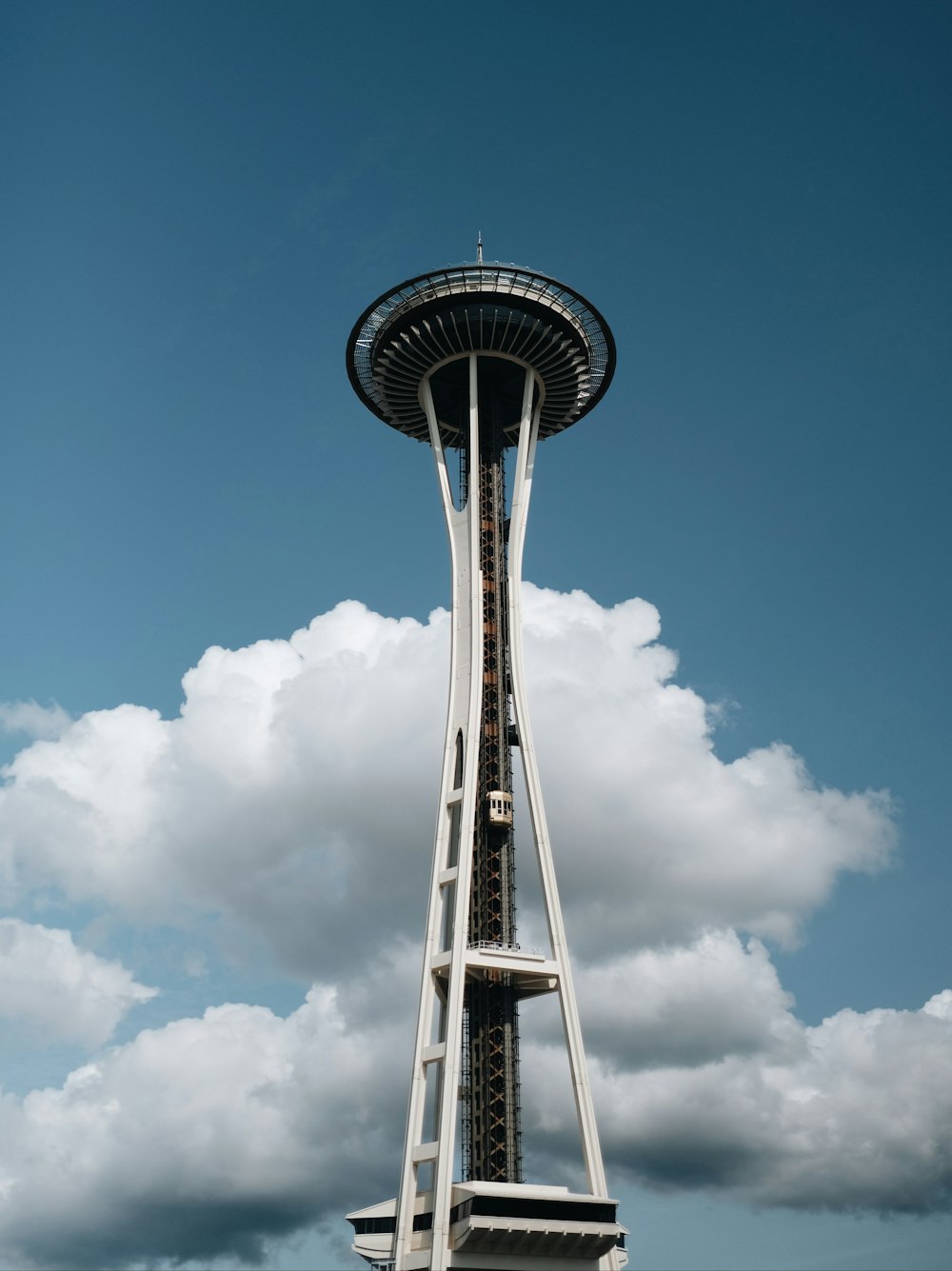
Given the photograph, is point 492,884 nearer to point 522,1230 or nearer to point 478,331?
point 522,1230

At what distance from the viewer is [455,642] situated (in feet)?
301

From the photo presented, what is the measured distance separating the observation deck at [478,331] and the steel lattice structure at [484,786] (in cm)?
14

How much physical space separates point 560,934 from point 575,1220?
53.8 ft

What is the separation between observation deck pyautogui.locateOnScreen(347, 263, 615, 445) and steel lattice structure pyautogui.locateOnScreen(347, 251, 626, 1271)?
0.46 ft

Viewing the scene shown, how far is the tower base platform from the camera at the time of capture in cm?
7362

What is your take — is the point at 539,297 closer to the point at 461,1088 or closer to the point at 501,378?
the point at 501,378

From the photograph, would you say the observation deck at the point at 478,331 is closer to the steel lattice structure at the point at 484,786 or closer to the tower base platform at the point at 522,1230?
the steel lattice structure at the point at 484,786

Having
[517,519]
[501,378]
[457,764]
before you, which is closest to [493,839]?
[457,764]

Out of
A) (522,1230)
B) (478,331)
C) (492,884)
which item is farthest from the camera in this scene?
(478,331)

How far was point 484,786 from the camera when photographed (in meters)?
90.2

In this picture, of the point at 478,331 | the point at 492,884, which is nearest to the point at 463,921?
the point at 492,884

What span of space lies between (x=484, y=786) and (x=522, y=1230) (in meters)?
27.7

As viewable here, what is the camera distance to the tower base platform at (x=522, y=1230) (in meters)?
73.6

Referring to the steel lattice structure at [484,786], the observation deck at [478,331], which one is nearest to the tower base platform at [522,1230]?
the steel lattice structure at [484,786]
